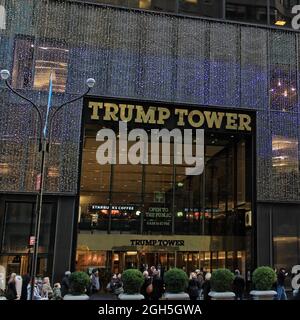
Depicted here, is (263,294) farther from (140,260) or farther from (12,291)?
(12,291)

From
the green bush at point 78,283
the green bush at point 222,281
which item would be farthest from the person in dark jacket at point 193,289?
the green bush at point 78,283

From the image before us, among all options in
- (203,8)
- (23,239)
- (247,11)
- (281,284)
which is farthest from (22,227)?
(247,11)

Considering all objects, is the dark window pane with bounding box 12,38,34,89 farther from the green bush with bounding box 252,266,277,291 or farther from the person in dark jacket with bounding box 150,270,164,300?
the green bush with bounding box 252,266,277,291

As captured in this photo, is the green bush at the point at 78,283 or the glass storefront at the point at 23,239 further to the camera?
the glass storefront at the point at 23,239

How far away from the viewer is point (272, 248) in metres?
22.4

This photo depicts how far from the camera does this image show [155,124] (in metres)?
23.1

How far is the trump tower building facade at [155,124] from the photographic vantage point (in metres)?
21.2

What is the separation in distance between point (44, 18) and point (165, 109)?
758cm

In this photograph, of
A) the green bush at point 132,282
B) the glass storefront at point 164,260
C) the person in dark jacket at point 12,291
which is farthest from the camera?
the glass storefront at point 164,260

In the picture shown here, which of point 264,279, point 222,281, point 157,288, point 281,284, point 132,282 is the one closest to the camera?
point 132,282

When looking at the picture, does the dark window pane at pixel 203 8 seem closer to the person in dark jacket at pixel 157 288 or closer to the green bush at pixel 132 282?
the person in dark jacket at pixel 157 288

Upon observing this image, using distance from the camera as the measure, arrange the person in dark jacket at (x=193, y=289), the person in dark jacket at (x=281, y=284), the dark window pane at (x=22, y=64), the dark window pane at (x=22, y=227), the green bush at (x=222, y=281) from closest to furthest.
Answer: the green bush at (x=222, y=281)
the person in dark jacket at (x=193, y=289)
the person in dark jacket at (x=281, y=284)
the dark window pane at (x=22, y=227)
the dark window pane at (x=22, y=64)

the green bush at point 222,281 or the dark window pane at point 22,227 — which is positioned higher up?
the dark window pane at point 22,227
